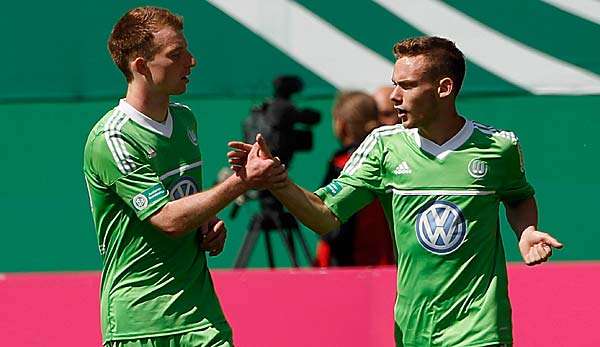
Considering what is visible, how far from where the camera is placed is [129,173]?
215 inches

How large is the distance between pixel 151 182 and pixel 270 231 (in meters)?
5.20

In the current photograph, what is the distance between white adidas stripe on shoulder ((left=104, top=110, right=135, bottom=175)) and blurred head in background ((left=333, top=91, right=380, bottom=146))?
141 inches

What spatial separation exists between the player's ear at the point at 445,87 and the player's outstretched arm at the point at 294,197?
590mm

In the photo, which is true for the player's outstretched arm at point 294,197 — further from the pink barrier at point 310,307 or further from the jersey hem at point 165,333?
the pink barrier at point 310,307

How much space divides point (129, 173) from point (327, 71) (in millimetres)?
5586

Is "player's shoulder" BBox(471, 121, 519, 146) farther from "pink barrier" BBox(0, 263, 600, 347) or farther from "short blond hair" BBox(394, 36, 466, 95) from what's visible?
"pink barrier" BBox(0, 263, 600, 347)

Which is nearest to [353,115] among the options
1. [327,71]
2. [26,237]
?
[327,71]

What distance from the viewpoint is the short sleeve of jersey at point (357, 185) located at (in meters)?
5.63

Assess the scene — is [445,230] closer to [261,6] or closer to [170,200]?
[170,200]

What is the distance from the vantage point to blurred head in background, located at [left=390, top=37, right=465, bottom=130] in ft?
18.2

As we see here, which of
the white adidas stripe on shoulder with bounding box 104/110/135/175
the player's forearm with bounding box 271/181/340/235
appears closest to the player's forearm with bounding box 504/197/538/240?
the player's forearm with bounding box 271/181/340/235

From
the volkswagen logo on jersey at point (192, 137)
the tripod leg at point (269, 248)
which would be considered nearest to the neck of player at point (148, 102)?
the volkswagen logo on jersey at point (192, 137)

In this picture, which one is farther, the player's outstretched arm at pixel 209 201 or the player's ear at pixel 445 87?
the player's ear at pixel 445 87

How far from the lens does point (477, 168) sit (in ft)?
18.2
